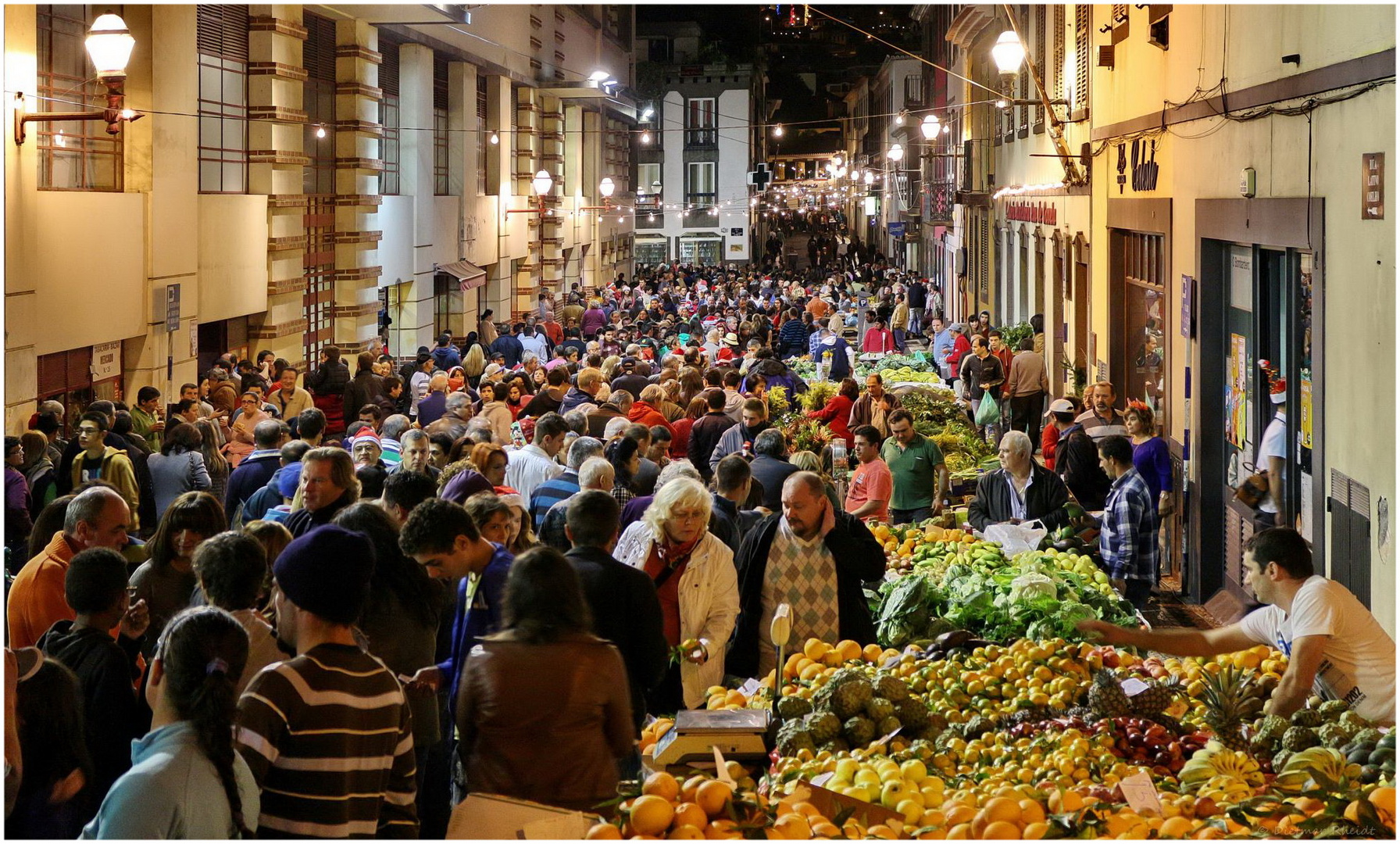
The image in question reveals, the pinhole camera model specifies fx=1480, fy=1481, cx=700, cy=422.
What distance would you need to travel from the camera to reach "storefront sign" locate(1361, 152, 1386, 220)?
7.06m

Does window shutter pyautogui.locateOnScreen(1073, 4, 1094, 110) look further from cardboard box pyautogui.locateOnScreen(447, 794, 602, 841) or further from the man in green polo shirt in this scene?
cardboard box pyautogui.locateOnScreen(447, 794, 602, 841)

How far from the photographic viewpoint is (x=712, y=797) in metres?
4.94

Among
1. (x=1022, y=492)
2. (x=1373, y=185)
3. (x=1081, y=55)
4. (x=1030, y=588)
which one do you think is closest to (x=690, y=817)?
(x=1030, y=588)

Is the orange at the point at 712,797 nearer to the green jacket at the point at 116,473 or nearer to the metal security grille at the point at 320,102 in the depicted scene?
the green jacket at the point at 116,473

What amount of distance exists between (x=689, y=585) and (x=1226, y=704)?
2313mm

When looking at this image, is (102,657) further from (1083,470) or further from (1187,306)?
(1187,306)

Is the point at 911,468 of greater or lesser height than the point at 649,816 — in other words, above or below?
above

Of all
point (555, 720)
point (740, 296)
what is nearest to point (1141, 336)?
point (555, 720)

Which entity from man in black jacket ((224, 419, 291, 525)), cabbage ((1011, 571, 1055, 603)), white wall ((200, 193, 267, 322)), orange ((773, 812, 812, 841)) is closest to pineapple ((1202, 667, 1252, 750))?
cabbage ((1011, 571, 1055, 603))

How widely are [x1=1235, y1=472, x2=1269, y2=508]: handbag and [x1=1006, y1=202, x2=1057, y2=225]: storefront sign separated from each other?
10.4m

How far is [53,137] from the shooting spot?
12.9 metres

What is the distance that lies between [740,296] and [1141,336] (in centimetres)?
2097

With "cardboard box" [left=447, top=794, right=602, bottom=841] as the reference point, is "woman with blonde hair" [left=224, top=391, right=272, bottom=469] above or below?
above

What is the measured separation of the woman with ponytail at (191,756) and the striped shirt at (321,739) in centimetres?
10
